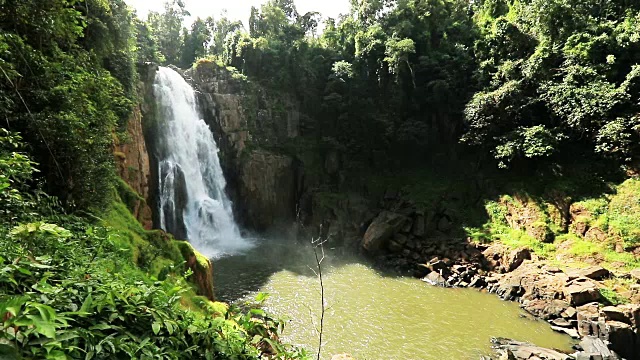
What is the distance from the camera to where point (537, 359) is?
950 centimetres

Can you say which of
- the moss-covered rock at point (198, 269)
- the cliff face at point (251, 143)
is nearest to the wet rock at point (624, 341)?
the moss-covered rock at point (198, 269)

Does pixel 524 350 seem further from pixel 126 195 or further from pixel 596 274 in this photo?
pixel 126 195

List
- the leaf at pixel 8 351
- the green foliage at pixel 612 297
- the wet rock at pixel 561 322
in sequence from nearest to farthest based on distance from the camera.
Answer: the leaf at pixel 8 351 < the wet rock at pixel 561 322 < the green foliage at pixel 612 297

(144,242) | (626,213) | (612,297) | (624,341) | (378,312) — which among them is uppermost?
(626,213)

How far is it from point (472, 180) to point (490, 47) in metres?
8.93

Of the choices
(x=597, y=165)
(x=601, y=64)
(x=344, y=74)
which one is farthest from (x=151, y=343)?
(x=344, y=74)

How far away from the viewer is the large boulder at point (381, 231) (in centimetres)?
1909

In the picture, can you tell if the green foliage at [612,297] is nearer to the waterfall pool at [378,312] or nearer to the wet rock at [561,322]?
the wet rock at [561,322]

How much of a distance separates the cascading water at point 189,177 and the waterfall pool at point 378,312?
353 cm

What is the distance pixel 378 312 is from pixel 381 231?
7227 millimetres

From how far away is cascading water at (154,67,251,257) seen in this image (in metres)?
19.0

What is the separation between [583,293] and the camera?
1228 centimetres

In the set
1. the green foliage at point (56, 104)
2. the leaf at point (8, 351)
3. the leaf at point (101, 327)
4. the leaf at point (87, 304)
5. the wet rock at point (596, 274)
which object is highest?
the green foliage at point (56, 104)

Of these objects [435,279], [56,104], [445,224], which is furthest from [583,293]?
[56,104]
